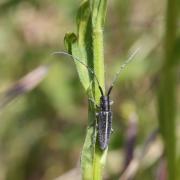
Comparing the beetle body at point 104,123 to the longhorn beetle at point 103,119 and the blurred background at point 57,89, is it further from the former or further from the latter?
the blurred background at point 57,89

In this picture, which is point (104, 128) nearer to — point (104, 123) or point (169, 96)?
point (104, 123)

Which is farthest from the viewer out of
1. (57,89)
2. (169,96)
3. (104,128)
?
(57,89)

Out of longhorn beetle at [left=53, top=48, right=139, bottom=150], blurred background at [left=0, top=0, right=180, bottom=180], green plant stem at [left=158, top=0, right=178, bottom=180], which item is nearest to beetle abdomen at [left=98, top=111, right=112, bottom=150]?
longhorn beetle at [left=53, top=48, right=139, bottom=150]

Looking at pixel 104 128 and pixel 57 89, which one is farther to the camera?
pixel 57 89

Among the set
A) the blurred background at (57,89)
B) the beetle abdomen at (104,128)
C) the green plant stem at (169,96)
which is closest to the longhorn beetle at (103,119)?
the beetle abdomen at (104,128)

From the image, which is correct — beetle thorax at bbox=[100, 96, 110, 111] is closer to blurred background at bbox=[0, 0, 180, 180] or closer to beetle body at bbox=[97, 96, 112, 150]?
beetle body at bbox=[97, 96, 112, 150]

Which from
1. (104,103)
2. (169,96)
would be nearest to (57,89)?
(169,96)

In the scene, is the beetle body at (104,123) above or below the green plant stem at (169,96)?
below

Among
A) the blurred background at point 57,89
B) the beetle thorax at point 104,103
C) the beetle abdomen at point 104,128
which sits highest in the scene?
the blurred background at point 57,89
